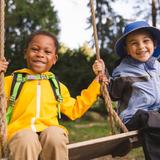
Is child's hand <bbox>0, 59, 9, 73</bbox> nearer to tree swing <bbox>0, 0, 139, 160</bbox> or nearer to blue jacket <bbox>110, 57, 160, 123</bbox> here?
tree swing <bbox>0, 0, 139, 160</bbox>

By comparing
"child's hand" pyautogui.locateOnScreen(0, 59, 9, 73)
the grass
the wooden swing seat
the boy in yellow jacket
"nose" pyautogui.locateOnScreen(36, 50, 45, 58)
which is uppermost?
"nose" pyautogui.locateOnScreen(36, 50, 45, 58)

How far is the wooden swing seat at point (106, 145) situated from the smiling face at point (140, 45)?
2.26ft

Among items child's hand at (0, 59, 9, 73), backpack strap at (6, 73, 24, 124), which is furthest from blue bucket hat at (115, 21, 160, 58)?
child's hand at (0, 59, 9, 73)

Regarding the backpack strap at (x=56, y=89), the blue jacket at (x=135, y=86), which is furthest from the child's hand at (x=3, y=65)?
the blue jacket at (x=135, y=86)

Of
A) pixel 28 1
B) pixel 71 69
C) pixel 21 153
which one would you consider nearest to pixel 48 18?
pixel 28 1

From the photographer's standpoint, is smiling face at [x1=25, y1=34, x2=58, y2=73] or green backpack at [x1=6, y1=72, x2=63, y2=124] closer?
green backpack at [x1=6, y1=72, x2=63, y2=124]

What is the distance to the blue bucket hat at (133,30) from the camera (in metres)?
3.46

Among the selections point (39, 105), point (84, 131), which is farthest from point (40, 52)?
point (84, 131)

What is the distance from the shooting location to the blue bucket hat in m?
3.46

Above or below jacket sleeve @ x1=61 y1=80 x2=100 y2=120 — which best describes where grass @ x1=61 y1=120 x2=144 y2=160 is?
below

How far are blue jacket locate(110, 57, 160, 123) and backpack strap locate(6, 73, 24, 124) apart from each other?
814mm

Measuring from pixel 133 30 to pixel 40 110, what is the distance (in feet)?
3.59

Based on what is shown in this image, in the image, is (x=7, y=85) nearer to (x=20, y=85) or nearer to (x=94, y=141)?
(x=20, y=85)

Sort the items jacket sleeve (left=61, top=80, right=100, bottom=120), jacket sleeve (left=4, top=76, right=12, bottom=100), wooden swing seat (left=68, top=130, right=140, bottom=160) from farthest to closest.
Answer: jacket sleeve (left=61, top=80, right=100, bottom=120) → jacket sleeve (left=4, top=76, right=12, bottom=100) → wooden swing seat (left=68, top=130, right=140, bottom=160)
